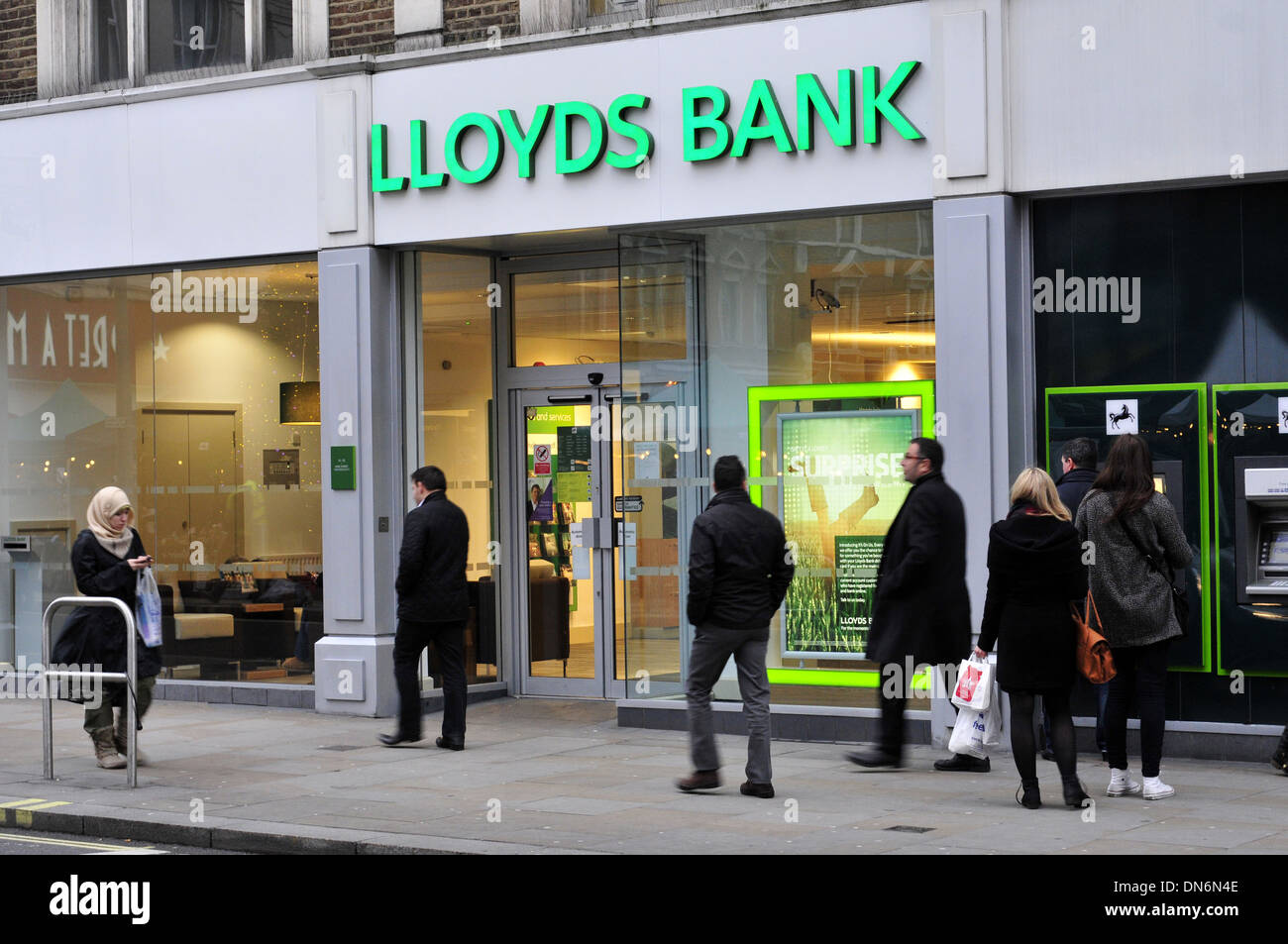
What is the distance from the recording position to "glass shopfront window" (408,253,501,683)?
13539 mm

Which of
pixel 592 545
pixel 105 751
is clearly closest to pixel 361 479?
pixel 592 545

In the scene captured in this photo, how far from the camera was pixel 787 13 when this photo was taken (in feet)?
37.7

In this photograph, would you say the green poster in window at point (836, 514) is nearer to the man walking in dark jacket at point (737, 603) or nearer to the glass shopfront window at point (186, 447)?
the man walking in dark jacket at point (737, 603)

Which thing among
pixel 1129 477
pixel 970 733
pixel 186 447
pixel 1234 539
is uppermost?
pixel 186 447

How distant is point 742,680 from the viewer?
9.32m

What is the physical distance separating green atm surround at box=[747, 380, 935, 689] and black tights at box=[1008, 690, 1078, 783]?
2.33 m

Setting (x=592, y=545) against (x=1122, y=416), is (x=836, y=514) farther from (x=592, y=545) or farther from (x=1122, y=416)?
(x=592, y=545)

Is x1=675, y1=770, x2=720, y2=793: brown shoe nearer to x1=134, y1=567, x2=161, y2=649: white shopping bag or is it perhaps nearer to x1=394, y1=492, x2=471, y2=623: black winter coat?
x1=394, y1=492, x2=471, y2=623: black winter coat

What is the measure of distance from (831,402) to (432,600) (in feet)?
10.1

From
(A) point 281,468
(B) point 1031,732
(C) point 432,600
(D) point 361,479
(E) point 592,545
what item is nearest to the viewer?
(B) point 1031,732

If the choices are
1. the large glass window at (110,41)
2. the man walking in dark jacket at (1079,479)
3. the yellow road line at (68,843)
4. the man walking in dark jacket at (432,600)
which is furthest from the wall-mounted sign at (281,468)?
the man walking in dark jacket at (1079,479)

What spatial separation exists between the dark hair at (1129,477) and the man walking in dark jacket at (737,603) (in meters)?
1.81
